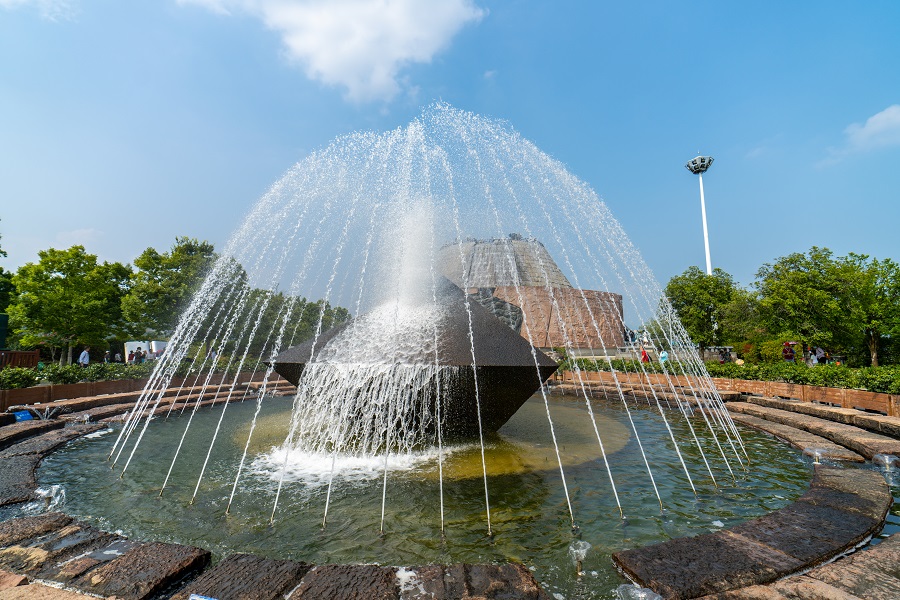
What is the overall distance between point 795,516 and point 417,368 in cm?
497

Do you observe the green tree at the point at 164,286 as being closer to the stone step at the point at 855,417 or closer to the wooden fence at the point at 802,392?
the wooden fence at the point at 802,392

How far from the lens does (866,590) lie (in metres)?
2.82

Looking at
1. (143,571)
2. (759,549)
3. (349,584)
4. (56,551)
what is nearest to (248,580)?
(349,584)

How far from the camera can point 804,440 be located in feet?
25.1

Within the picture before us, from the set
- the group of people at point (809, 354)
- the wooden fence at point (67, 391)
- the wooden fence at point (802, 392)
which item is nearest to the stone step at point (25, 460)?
the wooden fence at point (67, 391)

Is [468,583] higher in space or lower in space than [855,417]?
lower

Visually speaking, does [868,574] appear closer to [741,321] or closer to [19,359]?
[741,321]

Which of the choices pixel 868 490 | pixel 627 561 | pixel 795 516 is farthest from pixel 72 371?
pixel 868 490

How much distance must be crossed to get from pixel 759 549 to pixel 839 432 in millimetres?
6293

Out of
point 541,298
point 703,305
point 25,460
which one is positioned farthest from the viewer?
point 541,298

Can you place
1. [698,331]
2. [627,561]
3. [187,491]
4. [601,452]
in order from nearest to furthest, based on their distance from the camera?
[627,561] < [187,491] < [601,452] < [698,331]

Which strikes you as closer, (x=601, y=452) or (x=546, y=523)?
(x=546, y=523)

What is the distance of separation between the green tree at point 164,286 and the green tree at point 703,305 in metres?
35.4

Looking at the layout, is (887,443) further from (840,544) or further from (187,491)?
(187,491)
